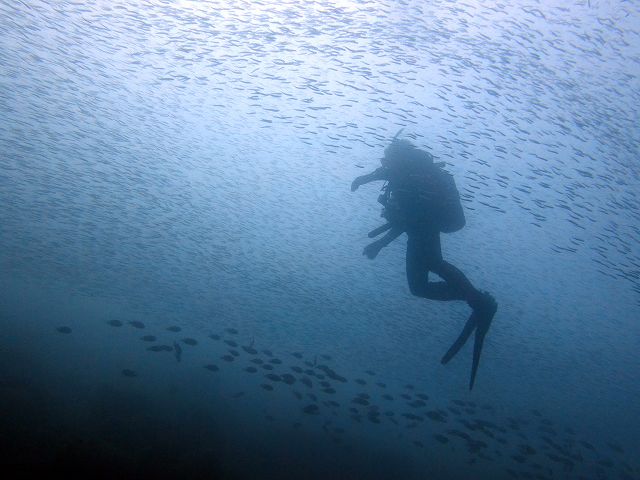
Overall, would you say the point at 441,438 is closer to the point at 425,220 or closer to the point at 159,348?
the point at 159,348

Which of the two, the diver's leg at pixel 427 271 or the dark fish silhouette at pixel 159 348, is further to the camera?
the dark fish silhouette at pixel 159 348

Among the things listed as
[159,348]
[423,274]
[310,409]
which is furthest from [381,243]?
[159,348]

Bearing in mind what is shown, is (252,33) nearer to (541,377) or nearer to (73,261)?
(73,261)

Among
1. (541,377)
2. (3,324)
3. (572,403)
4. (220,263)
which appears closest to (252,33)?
(3,324)

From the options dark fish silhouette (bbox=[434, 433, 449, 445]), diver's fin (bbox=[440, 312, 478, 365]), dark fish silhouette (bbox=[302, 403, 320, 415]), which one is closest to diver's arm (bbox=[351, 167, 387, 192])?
diver's fin (bbox=[440, 312, 478, 365])

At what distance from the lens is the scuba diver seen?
5.58 metres

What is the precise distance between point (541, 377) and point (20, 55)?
4513 centimetres

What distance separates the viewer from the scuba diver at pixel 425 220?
5.58m

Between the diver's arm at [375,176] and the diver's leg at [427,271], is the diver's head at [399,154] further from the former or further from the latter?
the diver's leg at [427,271]

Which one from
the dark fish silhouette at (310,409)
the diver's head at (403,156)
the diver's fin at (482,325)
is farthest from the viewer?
the dark fish silhouette at (310,409)

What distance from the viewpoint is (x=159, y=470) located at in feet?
23.1

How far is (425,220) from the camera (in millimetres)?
5859

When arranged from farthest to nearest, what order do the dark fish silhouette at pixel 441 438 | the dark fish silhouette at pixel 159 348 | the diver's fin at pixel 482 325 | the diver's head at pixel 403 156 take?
the dark fish silhouette at pixel 159 348
the dark fish silhouette at pixel 441 438
the diver's fin at pixel 482 325
the diver's head at pixel 403 156

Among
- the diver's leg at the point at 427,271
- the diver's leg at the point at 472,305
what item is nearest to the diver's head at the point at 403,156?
the diver's leg at the point at 427,271
